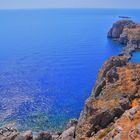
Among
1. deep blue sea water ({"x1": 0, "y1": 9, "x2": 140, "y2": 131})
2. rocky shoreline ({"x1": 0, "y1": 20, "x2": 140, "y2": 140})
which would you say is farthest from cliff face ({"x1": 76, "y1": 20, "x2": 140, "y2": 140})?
deep blue sea water ({"x1": 0, "y1": 9, "x2": 140, "y2": 131})

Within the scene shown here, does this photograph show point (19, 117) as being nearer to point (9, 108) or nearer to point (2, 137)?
point (9, 108)

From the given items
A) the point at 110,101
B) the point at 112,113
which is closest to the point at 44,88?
the point at 110,101

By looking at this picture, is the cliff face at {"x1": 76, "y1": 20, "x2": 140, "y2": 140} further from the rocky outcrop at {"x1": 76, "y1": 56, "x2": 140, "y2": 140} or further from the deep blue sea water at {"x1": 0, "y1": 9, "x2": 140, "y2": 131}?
the deep blue sea water at {"x1": 0, "y1": 9, "x2": 140, "y2": 131}

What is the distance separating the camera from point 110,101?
6194cm

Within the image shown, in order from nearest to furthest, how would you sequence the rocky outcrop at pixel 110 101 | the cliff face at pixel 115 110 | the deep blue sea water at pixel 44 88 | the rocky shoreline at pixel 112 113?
the cliff face at pixel 115 110, the rocky shoreline at pixel 112 113, the rocky outcrop at pixel 110 101, the deep blue sea water at pixel 44 88

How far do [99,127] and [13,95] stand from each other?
217 feet

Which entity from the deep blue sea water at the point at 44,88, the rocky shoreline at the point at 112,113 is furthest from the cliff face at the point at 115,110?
the deep blue sea water at the point at 44,88

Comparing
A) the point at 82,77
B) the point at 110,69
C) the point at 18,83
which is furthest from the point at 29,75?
the point at 110,69

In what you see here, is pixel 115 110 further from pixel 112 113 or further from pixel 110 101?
pixel 110 101

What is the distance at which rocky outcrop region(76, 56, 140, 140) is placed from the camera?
190 feet

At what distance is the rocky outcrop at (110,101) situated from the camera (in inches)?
2280

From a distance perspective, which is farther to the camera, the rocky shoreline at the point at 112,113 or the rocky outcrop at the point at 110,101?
the rocky outcrop at the point at 110,101

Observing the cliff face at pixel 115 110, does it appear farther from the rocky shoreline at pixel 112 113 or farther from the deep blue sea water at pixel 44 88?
the deep blue sea water at pixel 44 88

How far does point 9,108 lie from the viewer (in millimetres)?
103438
